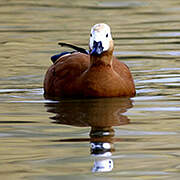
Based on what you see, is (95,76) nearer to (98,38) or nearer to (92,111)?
(98,38)

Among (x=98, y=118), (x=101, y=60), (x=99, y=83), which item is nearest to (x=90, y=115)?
(x=98, y=118)

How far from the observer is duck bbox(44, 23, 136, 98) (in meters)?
9.20

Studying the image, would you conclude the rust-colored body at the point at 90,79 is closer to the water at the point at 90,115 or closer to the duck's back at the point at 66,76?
the duck's back at the point at 66,76

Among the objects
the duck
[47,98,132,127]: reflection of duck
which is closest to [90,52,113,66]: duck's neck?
the duck

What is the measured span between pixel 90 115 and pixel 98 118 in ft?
0.84

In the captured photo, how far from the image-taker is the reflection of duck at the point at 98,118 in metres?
6.48

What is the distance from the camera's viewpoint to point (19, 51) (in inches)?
550

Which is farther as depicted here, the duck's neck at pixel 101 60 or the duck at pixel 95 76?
the duck's neck at pixel 101 60

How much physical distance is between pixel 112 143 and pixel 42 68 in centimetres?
564

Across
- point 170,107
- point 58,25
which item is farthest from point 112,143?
point 58,25

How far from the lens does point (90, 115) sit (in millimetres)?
8398

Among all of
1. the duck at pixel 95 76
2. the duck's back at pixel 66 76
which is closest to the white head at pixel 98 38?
the duck at pixel 95 76

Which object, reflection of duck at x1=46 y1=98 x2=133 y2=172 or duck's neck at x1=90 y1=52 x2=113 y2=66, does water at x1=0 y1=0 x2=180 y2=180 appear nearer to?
reflection of duck at x1=46 y1=98 x2=133 y2=172

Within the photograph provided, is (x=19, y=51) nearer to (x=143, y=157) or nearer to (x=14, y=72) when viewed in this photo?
(x=14, y=72)
